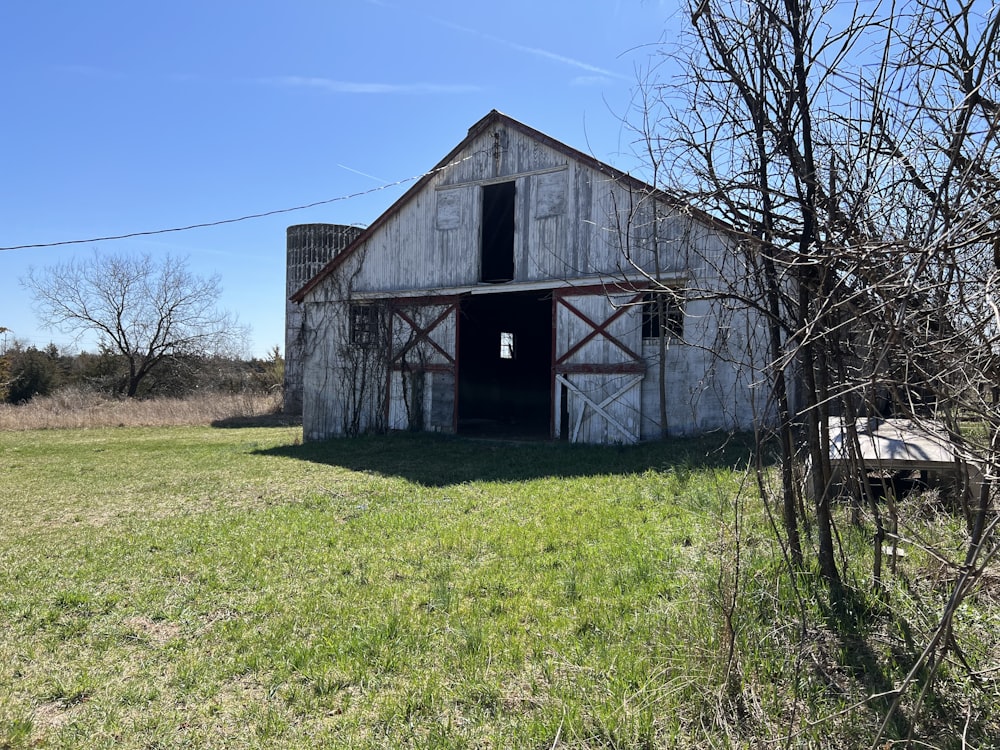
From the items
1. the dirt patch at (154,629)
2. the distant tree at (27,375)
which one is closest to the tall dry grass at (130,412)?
the distant tree at (27,375)

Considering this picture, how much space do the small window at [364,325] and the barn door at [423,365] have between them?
596 millimetres

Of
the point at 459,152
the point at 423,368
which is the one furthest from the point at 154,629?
the point at 459,152

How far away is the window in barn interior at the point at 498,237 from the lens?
50.0ft

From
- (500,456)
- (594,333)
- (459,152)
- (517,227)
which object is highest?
(459,152)

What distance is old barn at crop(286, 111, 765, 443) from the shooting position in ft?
39.2

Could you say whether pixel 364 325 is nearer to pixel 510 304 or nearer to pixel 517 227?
pixel 510 304

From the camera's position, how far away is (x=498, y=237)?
16875 mm

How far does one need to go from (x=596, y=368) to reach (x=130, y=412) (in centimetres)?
1706

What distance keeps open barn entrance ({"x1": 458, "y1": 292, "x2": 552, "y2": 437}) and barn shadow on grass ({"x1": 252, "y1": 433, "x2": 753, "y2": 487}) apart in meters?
3.50

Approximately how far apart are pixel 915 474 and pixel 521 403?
16.4 metres

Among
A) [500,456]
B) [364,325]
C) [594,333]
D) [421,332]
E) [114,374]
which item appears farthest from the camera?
[114,374]

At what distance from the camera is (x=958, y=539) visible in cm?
441

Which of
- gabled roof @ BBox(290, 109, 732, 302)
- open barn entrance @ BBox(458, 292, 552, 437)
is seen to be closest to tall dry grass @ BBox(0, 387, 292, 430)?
open barn entrance @ BBox(458, 292, 552, 437)

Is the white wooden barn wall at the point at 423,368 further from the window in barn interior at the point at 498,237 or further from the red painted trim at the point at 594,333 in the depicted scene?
the red painted trim at the point at 594,333
